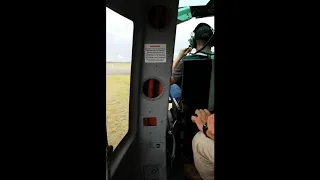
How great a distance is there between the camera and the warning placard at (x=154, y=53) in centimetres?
215

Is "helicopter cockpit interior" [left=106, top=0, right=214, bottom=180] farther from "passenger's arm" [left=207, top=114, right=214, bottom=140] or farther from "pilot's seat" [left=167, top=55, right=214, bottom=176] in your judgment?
"passenger's arm" [left=207, top=114, right=214, bottom=140]

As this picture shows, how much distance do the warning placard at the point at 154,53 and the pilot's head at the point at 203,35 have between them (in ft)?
2.35

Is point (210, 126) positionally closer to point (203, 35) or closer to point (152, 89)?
point (152, 89)

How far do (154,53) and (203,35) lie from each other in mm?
839

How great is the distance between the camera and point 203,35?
270 centimetres

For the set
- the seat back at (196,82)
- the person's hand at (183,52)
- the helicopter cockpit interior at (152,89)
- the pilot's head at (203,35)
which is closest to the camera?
the helicopter cockpit interior at (152,89)

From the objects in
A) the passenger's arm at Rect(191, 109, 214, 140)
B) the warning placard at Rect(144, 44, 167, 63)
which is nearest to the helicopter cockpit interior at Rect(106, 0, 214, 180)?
the warning placard at Rect(144, 44, 167, 63)

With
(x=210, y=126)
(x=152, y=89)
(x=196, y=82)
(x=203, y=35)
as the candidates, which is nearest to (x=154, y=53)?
(x=152, y=89)

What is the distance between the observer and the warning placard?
2.15 metres

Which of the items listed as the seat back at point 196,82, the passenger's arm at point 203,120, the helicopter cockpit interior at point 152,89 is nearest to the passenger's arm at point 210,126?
the passenger's arm at point 203,120

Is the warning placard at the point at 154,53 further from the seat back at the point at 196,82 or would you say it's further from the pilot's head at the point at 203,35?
the pilot's head at the point at 203,35
